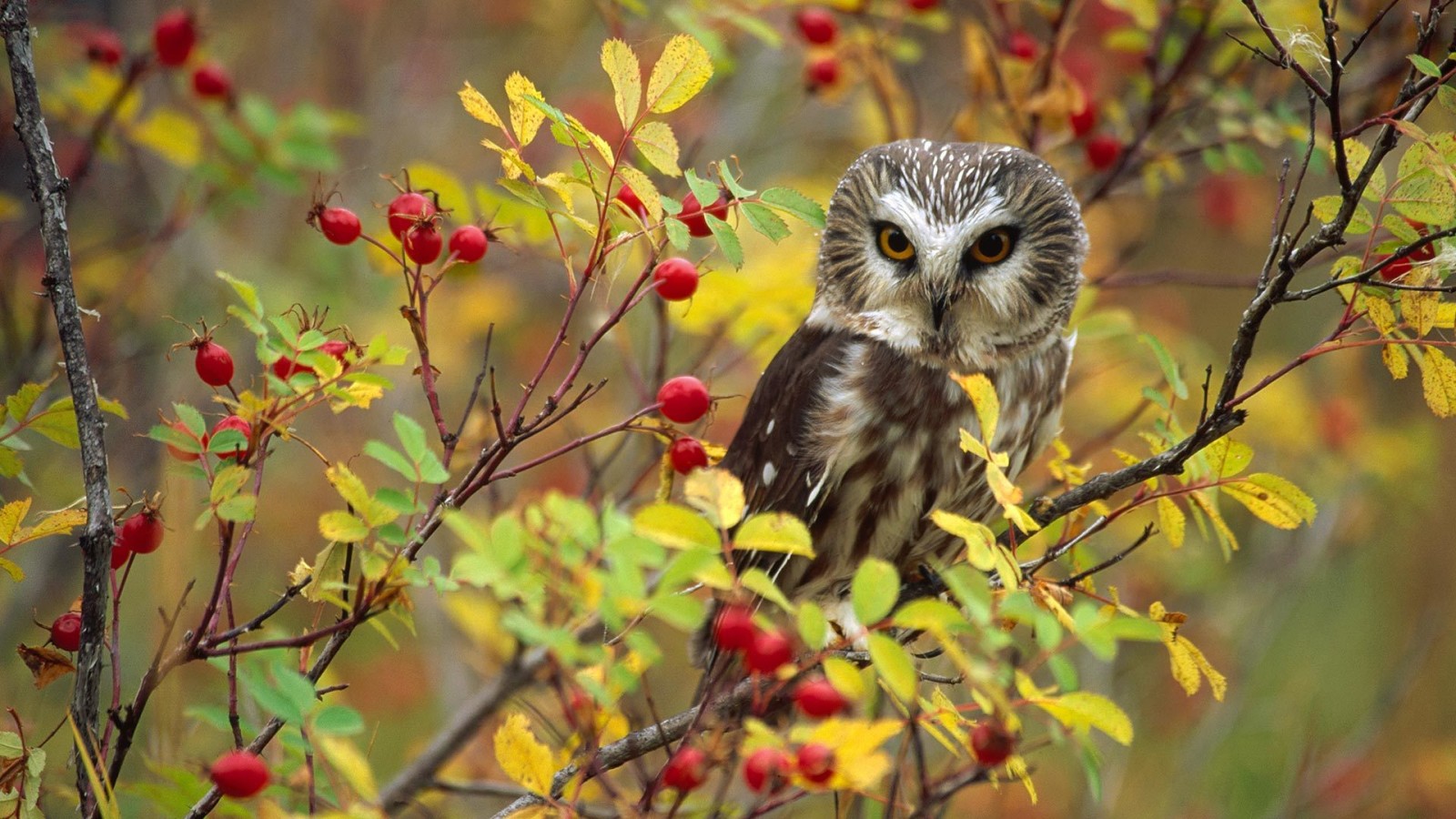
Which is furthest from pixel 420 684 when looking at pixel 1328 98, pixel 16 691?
pixel 1328 98

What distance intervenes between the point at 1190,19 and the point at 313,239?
3.60 meters

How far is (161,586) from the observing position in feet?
8.93

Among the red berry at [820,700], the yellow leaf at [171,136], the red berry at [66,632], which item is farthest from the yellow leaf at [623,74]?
the yellow leaf at [171,136]

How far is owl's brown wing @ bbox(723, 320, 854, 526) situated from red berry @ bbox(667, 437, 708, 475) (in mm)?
903

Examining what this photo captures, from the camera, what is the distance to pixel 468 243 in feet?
6.73

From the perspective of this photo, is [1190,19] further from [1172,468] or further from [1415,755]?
[1415,755]

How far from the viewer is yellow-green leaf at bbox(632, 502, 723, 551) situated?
1.38 meters

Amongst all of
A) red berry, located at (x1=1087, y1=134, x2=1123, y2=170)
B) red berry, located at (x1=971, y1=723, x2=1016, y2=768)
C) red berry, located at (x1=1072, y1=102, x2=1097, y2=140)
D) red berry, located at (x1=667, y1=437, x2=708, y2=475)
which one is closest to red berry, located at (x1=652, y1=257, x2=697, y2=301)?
red berry, located at (x1=667, y1=437, x2=708, y2=475)

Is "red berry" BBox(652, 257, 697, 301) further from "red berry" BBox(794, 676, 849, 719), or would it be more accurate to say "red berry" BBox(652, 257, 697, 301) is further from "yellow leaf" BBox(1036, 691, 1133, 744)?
"yellow leaf" BBox(1036, 691, 1133, 744)

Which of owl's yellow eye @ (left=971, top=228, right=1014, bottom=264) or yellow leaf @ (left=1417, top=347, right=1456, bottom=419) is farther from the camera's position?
owl's yellow eye @ (left=971, top=228, right=1014, bottom=264)

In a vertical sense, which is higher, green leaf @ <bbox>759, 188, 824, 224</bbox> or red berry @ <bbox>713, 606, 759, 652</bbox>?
green leaf @ <bbox>759, 188, 824, 224</bbox>

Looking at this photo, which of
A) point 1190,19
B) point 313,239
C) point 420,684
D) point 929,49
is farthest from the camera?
point 929,49

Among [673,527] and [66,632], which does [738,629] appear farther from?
[66,632]

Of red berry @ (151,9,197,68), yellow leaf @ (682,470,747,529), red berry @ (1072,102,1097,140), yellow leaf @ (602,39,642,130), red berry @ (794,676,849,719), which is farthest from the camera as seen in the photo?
red berry @ (1072,102,1097,140)
